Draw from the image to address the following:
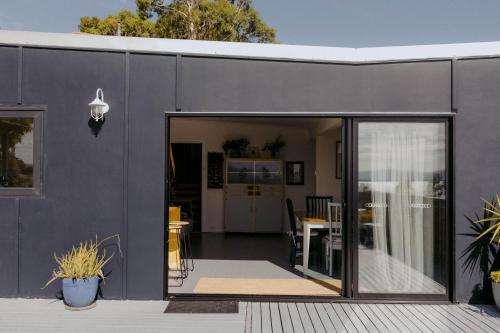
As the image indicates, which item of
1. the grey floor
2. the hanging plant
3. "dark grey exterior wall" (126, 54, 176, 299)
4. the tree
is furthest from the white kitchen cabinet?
the tree

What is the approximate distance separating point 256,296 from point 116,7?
16396 mm

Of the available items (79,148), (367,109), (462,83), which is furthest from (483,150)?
(79,148)

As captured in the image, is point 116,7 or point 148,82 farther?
point 116,7

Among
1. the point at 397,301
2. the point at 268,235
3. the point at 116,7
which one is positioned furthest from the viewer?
the point at 116,7

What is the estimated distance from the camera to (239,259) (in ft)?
23.7

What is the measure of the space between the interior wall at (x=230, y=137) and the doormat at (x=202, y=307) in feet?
18.8

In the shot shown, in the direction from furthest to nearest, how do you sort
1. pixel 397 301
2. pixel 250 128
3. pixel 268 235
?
pixel 250 128, pixel 268 235, pixel 397 301

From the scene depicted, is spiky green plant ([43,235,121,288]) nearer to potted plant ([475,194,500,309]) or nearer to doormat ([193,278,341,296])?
doormat ([193,278,341,296])

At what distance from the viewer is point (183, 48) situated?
16.1 feet

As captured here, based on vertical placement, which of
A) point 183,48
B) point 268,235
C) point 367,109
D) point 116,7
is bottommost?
point 268,235

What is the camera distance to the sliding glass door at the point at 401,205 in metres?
4.88

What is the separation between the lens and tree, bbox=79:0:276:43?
16062mm

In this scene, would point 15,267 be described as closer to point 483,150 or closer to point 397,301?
point 397,301

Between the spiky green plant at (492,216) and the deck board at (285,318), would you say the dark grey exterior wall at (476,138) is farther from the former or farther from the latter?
the deck board at (285,318)
